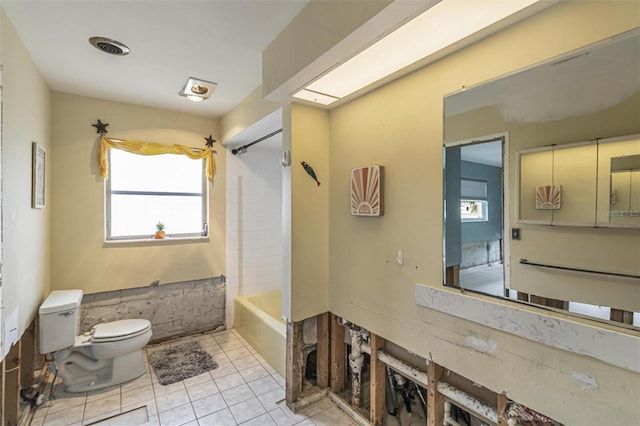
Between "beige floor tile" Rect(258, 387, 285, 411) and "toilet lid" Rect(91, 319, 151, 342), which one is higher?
"toilet lid" Rect(91, 319, 151, 342)

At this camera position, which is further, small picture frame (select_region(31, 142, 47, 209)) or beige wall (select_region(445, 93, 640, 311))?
small picture frame (select_region(31, 142, 47, 209))

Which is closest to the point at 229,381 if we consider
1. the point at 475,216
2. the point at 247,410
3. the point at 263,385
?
the point at 263,385

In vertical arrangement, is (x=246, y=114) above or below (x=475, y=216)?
above

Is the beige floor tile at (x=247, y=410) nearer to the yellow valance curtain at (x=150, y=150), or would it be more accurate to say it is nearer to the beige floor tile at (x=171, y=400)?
the beige floor tile at (x=171, y=400)

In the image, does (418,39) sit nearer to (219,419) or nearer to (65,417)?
(219,419)

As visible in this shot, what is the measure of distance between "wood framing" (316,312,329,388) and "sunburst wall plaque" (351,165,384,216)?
0.93 m

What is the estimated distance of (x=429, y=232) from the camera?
5.14ft

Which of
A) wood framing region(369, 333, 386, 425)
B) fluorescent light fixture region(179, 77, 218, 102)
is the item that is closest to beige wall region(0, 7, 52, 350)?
fluorescent light fixture region(179, 77, 218, 102)

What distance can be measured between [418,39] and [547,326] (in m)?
1.34

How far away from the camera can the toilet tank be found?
2213mm

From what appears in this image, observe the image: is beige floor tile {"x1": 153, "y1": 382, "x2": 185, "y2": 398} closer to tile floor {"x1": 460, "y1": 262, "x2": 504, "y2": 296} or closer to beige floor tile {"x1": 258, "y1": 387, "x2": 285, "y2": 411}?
beige floor tile {"x1": 258, "y1": 387, "x2": 285, "y2": 411}

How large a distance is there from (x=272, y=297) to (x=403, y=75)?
298cm

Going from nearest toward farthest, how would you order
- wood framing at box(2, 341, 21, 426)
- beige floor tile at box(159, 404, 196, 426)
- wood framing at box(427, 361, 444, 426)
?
wood framing at box(427, 361, 444, 426)
wood framing at box(2, 341, 21, 426)
beige floor tile at box(159, 404, 196, 426)

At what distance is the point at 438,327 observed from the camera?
59.7 inches
